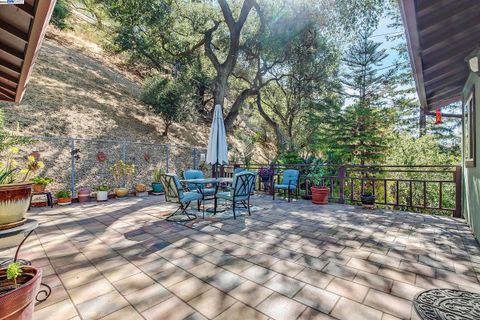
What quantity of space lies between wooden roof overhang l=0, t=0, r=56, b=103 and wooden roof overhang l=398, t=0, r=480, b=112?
250cm

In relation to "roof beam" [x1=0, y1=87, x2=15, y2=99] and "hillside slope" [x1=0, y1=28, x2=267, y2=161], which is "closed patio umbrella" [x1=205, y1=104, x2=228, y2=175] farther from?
"hillside slope" [x1=0, y1=28, x2=267, y2=161]

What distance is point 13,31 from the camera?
188 centimetres

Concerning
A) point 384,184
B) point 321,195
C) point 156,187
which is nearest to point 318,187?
point 321,195

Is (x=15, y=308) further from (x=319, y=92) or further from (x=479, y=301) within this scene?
(x=319, y=92)

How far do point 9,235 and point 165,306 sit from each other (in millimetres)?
1117

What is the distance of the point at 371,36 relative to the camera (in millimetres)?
14117

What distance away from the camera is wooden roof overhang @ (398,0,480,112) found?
81.4 inches

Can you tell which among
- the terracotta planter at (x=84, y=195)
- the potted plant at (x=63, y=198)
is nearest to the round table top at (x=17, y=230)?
the potted plant at (x=63, y=198)

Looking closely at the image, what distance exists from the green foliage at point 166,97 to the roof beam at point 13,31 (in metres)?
8.64

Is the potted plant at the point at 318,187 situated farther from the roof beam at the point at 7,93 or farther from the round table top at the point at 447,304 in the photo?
the roof beam at the point at 7,93

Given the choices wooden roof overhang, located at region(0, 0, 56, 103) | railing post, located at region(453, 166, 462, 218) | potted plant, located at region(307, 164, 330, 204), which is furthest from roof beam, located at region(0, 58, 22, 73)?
railing post, located at region(453, 166, 462, 218)

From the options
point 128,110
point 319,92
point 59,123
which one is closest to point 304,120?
point 319,92

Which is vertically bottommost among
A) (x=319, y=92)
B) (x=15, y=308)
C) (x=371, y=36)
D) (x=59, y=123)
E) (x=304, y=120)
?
(x=15, y=308)

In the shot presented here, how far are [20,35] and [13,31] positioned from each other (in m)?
0.04
